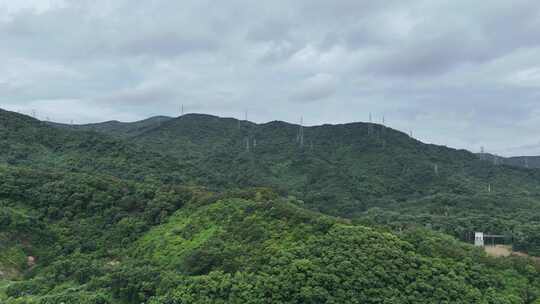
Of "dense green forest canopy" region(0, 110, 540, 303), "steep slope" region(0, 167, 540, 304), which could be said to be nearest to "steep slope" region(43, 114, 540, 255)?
"dense green forest canopy" region(0, 110, 540, 303)

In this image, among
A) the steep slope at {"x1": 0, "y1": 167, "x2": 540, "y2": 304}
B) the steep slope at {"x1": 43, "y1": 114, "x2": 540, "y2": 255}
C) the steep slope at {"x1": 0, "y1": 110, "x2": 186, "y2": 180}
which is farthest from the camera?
the steep slope at {"x1": 0, "y1": 110, "x2": 186, "y2": 180}

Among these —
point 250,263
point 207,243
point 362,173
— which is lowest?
point 250,263

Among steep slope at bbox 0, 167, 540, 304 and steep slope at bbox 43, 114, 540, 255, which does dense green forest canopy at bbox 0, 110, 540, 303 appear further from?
steep slope at bbox 43, 114, 540, 255

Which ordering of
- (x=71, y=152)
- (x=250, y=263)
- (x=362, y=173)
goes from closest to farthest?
(x=250, y=263) → (x=71, y=152) → (x=362, y=173)

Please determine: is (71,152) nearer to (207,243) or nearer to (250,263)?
(207,243)

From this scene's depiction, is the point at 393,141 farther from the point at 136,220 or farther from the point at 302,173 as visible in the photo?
the point at 136,220

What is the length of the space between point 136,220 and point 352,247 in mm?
21519

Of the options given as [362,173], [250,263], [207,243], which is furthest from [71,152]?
[362,173]

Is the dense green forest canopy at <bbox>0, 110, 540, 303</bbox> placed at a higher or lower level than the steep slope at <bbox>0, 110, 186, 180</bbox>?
lower

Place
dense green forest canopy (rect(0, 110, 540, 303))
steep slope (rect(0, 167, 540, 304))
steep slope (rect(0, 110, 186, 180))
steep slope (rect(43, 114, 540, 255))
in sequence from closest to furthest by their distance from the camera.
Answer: steep slope (rect(0, 167, 540, 304))
dense green forest canopy (rect(0, 110, 540, 303))
steep slope (rect(43, 114, 540, 255))
steep slope (rect(0, 110, 186, 180))

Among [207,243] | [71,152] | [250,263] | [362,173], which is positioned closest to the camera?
[250,263]

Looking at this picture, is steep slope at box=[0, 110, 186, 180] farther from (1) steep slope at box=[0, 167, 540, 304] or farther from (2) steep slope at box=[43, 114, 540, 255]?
(1) steep slope at box=[0, 167, 540, 304]

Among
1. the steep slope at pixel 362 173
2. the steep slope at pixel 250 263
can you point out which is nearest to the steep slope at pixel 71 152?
the steep slope at pixel 362 173

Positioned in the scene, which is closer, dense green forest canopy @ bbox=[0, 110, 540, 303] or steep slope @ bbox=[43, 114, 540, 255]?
dense green forest canopy @ bbox=[0, 110, 540, 303]
